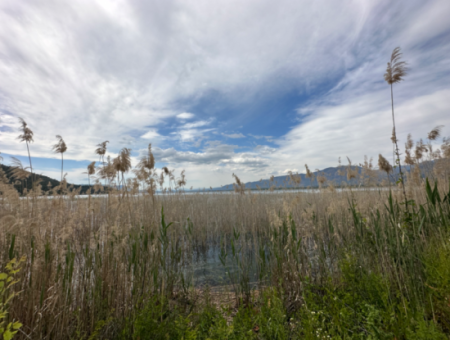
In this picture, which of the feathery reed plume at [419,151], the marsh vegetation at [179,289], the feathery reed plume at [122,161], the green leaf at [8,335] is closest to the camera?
the green leaf at [8,335]

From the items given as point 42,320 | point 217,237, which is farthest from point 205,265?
point 42,320

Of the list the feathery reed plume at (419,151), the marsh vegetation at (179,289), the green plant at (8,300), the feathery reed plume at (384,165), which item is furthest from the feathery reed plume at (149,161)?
the feathery reed plume at (419,151)

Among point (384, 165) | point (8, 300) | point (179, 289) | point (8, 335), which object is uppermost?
point (384, 165)

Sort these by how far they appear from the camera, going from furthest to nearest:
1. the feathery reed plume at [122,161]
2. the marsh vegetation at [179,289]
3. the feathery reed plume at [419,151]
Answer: the feathery reed plume at [419,151] < the feathery reed plume at [122,161] < the marsh vegetation at [179,289]

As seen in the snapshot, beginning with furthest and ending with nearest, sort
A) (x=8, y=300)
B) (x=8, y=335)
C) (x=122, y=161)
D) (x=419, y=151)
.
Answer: (x=419, y=151)
(x=122, y=161)
(x=8, y=300)
(x=8, y=335)

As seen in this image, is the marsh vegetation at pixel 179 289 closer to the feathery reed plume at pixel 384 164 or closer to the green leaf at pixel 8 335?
the green leaf at pixel 8 335

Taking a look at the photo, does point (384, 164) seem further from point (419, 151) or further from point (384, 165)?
point (419, 151)

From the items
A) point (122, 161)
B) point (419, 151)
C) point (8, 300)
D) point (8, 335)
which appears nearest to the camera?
point (8, 335)

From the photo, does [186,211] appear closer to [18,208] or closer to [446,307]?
[18,208]

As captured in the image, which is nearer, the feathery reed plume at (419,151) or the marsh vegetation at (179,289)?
the marsh vegetation at (179,289)

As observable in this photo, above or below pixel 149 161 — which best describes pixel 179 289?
below

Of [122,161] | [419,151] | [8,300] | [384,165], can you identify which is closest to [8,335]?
[8,300]

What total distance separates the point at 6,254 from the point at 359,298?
413 centimetres

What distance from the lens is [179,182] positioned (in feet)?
39.1
